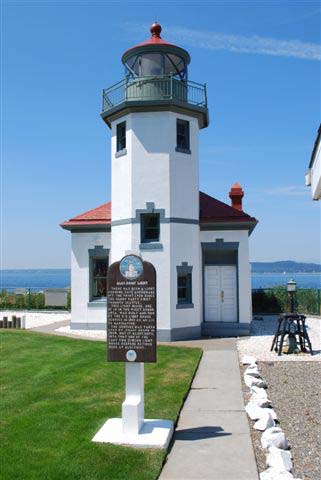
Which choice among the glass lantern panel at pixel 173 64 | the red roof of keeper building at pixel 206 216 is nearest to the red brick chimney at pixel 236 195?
the red roof of keeper building at pixel 206 216

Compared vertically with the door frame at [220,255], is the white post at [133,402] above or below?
below

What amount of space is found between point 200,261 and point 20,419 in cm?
1101

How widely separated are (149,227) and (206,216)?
2.51 meters

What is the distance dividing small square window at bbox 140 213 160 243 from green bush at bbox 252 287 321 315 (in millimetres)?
10383

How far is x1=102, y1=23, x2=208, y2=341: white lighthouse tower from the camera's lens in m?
16.0

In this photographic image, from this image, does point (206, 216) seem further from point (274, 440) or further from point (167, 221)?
point (274, 440)

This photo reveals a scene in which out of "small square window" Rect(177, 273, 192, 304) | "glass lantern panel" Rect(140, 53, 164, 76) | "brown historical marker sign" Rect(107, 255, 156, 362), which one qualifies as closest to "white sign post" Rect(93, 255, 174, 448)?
"brown historical marker sign" Rect(107, 255, 156, 362)

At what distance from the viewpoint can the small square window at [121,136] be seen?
17.0 m

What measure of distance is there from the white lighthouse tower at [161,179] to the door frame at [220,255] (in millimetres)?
600

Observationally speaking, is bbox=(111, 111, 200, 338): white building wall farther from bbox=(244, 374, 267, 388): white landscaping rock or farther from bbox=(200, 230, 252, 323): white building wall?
bbox=(244, 374, 267, 388): white landscaping rock

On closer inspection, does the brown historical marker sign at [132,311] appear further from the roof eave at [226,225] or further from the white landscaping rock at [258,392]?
the roof eave at [226,225]

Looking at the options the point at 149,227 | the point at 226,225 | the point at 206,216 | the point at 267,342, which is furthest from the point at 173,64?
the point at 267,342

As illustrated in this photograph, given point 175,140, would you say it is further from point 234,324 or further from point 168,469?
point 168,469

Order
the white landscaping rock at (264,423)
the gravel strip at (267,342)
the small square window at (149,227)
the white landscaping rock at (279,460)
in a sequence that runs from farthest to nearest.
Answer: the small square window at (149,227) < the gravel strip at (267,342) < the white landscaping rock at (264,423) < the white landscaping rock at (279,460)
